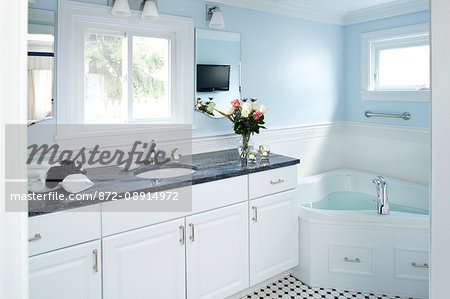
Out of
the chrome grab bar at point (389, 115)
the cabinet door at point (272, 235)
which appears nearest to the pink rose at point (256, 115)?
the cabinet door at point (272, 235)

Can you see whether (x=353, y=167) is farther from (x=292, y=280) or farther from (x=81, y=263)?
(x=81, y=263)

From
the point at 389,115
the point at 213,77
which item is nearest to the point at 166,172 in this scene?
the point at 213,77

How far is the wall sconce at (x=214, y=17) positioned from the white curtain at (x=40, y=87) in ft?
4.06

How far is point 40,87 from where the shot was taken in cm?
213

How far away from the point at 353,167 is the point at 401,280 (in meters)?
1.66

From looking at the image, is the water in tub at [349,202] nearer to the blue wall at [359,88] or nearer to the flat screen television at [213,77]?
the blue wall at [359,88]

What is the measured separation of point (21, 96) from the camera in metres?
0.50

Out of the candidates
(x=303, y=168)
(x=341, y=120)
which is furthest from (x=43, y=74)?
(x=341, y=120)

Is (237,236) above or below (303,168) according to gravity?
below

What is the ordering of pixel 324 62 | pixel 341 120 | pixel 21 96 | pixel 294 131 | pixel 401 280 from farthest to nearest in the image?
pixel 341 120
pixel 324 62
pixel 294 131
pixel 401 280
pixel 21 96

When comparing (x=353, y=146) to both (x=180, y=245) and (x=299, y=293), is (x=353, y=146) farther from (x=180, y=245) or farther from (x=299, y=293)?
(x=180, y=245)

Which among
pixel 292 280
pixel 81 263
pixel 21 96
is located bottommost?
pixel 292 280

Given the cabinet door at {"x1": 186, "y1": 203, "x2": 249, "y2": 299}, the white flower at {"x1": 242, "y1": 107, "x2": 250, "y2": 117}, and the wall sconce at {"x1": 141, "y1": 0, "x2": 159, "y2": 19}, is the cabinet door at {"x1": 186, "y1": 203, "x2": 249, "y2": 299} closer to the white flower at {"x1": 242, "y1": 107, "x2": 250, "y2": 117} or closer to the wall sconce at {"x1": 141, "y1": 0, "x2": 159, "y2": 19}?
the white flower at {"x1": 242, "y1": 107, "x2": 250, "y2": 117}

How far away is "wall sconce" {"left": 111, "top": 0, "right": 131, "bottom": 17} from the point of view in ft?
7.61
